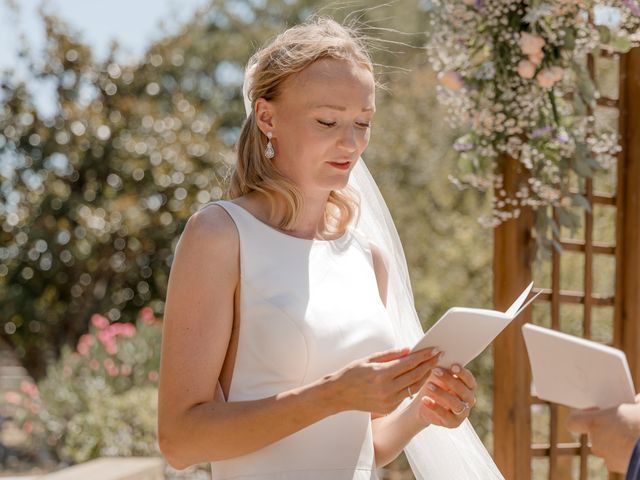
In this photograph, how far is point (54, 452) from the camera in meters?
8.78

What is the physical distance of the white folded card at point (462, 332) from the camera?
2.09m

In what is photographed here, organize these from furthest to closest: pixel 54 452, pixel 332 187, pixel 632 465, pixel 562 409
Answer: pixel 54 452
pixel 562 409
pixel 332 187
pixel 632 465

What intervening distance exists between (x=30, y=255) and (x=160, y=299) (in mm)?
1726

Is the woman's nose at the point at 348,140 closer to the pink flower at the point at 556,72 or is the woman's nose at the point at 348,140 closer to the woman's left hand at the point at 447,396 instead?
the woman's left hand at the point at 447,396

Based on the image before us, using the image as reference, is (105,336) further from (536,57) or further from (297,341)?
(297,341)

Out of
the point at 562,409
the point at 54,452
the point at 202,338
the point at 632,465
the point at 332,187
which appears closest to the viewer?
the point at 632,465

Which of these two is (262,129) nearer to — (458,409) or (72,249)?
(458,409)

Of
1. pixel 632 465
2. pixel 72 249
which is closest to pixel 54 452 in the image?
pixel 72 249

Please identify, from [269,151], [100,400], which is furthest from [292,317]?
[100,400]

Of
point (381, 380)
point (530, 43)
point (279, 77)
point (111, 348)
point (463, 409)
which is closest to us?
point (381, 380)

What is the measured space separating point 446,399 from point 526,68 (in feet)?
6.38

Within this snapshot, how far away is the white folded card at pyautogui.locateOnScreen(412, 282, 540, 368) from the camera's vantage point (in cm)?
209

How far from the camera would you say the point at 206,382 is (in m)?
2.28

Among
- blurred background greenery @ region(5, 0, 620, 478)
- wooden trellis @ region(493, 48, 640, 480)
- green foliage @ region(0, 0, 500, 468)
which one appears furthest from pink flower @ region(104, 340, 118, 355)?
wooden trellis @ region(493, 48, 640, 480)
